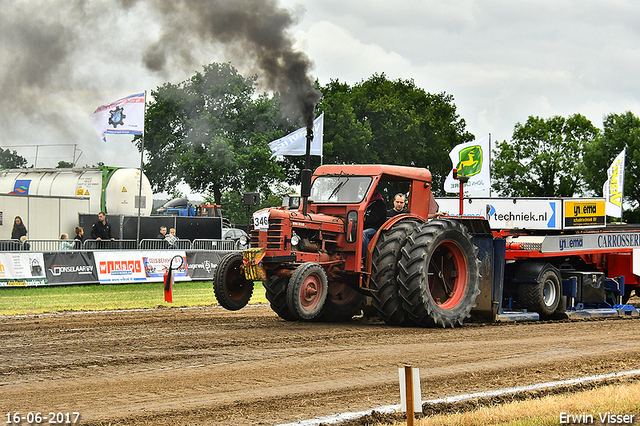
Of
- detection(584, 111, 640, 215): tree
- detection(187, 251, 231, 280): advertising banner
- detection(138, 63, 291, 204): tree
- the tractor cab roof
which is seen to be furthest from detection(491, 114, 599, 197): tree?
the tractor cab roof

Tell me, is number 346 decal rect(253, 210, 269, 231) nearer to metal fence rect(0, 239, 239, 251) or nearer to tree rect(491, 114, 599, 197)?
metal fence rect(0, 239, 239, 251)

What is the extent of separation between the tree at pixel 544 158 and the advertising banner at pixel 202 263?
4818 centimetres

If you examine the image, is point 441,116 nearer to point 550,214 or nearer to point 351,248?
point 550,214

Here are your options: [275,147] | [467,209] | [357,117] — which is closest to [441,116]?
[357,117]

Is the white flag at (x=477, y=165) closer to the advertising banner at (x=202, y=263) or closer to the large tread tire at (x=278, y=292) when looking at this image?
the advertising banner at (x=202, y=263)

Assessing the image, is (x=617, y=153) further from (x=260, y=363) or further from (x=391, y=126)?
(x=260, y=363)

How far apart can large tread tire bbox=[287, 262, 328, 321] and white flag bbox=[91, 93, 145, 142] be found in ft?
50.4

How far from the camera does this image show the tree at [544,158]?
66750 mm

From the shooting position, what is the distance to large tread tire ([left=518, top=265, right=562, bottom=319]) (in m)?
12.5

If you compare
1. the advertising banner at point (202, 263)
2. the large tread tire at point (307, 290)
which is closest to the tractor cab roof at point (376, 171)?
the large tread tire at point (307, 290)

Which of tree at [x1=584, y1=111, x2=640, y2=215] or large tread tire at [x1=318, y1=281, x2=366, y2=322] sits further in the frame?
tree at [x1=584, y1=111, x2=640, y2=215]

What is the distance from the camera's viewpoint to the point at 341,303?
11.7 m

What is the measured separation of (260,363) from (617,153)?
61562mm

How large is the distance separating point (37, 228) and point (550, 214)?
1736cm
